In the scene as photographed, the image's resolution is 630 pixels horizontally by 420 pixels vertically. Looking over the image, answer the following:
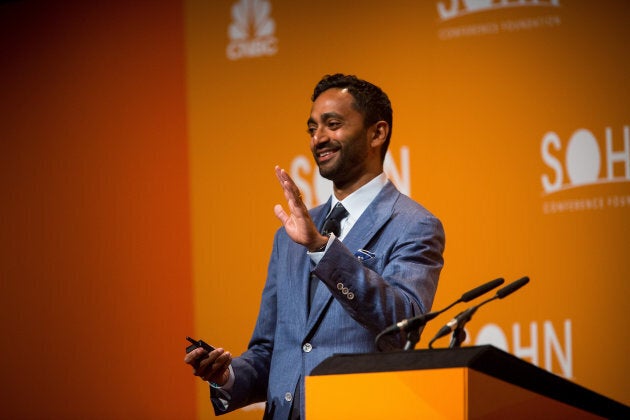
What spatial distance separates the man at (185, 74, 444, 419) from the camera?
2.45 metres

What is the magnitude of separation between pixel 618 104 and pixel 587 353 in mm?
962

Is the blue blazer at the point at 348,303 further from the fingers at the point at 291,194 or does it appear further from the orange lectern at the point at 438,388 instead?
the orange lectern at the point at 438,388

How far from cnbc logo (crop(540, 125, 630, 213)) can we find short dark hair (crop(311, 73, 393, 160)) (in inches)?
39.8

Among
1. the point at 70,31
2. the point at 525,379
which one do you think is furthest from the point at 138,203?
the point at 525,379

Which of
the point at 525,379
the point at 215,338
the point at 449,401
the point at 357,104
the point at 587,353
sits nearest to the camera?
the point at 449,401

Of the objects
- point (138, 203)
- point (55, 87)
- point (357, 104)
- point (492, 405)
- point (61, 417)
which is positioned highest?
point (55, 87)

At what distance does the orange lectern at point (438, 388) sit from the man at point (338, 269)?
0.47 m

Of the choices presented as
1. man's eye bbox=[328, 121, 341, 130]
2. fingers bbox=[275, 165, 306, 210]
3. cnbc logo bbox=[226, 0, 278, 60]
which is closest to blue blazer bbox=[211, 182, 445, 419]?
fingers bbox=[275, 165, 306, 210]

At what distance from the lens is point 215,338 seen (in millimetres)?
4469

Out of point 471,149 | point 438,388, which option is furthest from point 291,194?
point 471,149

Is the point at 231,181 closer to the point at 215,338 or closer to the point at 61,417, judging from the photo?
the point at 215,338

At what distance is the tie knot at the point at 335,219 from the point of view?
2930mm

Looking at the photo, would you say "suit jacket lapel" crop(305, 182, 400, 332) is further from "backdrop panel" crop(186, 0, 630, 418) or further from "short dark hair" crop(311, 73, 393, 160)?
"backdrop panel" crop(186, 0, 630, 418)

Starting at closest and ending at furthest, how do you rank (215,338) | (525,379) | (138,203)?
(525,379) < (215,338) < (138,203)
